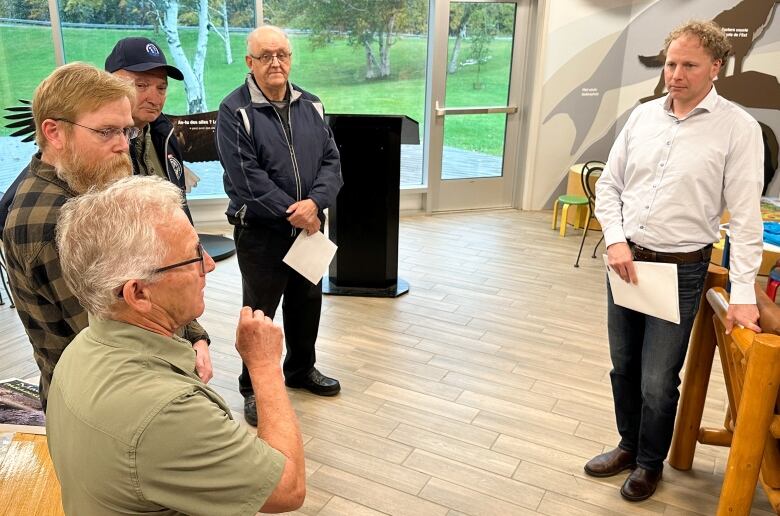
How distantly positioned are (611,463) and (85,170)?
2215mm

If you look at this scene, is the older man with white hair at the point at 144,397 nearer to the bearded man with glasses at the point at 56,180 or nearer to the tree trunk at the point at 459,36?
the bearded man with glasses at the point at 56,180

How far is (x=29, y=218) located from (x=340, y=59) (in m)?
5.11

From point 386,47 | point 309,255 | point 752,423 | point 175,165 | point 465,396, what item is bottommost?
point 465,396

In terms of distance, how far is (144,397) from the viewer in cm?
99

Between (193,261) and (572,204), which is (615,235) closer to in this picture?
(193,261)

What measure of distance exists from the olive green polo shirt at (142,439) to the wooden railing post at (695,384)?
1902 mm

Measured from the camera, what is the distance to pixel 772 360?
172 cm

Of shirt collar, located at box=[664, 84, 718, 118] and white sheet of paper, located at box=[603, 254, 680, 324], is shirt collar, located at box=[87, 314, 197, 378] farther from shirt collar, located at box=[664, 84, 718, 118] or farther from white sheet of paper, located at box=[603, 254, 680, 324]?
shirt collar, located at box=[664, 84, 718, 118]

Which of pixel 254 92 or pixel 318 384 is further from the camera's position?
pixel 318 384

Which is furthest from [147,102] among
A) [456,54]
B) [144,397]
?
[456,54]

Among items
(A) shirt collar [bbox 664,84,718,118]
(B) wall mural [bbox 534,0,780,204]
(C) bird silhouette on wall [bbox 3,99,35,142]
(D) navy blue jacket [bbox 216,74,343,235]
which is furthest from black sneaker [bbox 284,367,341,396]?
(B) wall mural [bbox 534,0,780,204]

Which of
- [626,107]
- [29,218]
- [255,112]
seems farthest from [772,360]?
[626,107]

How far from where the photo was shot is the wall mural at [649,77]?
18.1 feet

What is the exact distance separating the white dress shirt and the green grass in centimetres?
430
